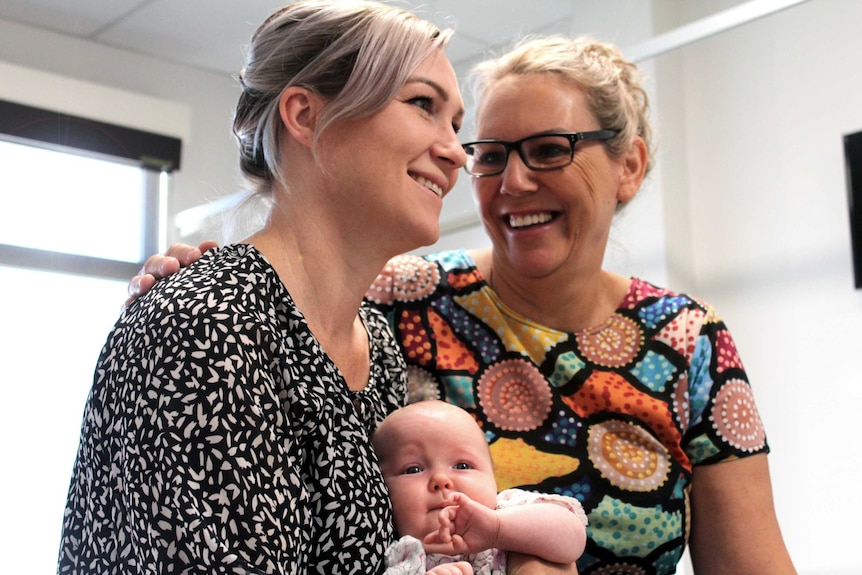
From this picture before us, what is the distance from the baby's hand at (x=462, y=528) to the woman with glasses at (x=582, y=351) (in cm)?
37

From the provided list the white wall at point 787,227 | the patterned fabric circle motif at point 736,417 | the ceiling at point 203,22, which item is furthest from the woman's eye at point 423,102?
the white wall at point 787,227

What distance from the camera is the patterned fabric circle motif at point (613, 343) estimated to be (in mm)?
1855

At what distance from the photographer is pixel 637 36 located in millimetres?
3855

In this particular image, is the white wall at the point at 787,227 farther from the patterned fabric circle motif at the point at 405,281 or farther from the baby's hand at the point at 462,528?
the baby's hand at the point at 462,528

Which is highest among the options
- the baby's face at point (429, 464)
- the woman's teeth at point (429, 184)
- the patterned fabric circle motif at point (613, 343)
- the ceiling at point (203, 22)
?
the ceiling at point (203, 22)

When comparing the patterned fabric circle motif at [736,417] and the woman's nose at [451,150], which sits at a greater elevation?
the woman's nose at [451,150]

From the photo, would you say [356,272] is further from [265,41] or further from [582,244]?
[582,244]

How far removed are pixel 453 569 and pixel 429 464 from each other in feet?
0.67

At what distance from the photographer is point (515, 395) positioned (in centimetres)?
180

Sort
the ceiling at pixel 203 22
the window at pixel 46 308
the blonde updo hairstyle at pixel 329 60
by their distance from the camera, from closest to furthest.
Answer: the blonde updo hairstyle at pixel 329 60 → the window at pixel 46 308 → the ceiling at pixel 203 22

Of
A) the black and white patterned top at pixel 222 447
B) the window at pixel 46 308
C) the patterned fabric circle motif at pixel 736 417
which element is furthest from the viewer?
the window at pixel 46 308

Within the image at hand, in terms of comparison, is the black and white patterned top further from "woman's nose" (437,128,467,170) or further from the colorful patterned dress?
the colorful patterned dress

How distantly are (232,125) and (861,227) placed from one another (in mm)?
2445

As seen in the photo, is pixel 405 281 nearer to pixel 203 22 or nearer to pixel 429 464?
pixel 429 464
